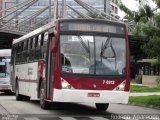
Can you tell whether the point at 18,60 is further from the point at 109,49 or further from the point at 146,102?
the point at 109,49

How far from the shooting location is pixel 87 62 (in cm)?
1688

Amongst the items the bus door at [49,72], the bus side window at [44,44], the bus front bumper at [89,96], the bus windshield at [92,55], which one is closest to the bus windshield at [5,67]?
the bus side window at [44,44]

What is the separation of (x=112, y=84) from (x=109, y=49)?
1.18 metres

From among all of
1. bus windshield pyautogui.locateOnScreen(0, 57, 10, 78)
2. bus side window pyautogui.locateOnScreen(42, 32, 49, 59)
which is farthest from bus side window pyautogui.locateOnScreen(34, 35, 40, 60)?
bus windshield pyautogui.locateOnScreen(0, 57, 10, 78)

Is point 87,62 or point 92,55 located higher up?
point 92,55

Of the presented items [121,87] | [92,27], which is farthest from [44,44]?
[121,87]

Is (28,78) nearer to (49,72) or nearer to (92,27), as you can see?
(49,72)

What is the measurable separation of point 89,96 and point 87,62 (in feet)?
3.66

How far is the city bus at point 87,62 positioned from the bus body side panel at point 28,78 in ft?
9.28

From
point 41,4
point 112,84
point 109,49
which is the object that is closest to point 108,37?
point 109,49

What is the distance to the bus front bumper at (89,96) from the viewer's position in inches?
651

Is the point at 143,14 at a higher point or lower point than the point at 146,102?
higher

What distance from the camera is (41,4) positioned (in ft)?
442

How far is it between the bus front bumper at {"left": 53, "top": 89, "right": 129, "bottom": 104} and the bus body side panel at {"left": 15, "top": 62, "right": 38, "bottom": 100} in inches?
166
